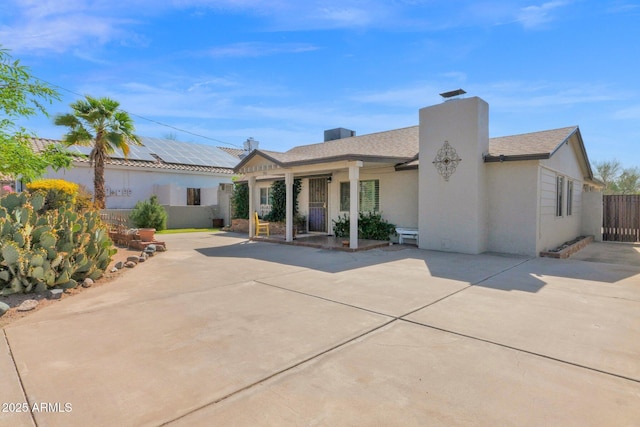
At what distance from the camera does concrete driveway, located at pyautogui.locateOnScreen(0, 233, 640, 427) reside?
257 cm

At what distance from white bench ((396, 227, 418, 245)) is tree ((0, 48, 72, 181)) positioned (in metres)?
10.2

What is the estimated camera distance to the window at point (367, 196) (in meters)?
13.5

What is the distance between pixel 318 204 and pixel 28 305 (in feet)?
38.1

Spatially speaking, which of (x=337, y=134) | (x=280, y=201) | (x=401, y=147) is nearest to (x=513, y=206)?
(x=401, y=147)

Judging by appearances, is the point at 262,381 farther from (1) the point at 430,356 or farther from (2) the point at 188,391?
(1) the point at 430,356

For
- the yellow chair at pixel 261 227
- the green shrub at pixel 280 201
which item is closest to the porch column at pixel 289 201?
the yellow chair at pixel 261 227

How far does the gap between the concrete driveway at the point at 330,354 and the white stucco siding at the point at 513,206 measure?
3.42 metres

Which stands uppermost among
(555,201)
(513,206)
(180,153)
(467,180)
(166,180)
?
(180,153)

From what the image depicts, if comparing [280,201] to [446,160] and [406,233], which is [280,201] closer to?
[406,233]

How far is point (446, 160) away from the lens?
10789mm

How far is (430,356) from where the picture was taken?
11.5 ft

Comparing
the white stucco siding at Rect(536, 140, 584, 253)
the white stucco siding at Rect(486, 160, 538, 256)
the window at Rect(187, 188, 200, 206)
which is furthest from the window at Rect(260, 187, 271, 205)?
the white stucco siding at Rect(536, 140, 584, 253)

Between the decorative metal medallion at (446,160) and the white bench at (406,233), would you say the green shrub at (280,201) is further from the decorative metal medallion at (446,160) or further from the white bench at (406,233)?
the decorative metal medallion at (446,160)

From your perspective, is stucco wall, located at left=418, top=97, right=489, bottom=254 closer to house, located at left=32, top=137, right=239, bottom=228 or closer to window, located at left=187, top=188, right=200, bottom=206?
house, located at left=32, top=137, right=239, bottom=228
